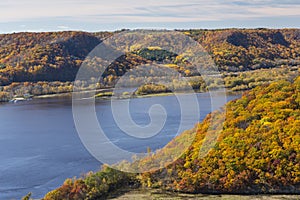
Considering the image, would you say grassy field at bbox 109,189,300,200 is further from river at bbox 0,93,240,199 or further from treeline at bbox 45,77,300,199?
river at bbox 0,93,240,199

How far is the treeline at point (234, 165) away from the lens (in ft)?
45.7

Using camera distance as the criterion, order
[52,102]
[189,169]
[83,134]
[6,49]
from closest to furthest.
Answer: [189,169] → [83,134] → [52,102] → [6,49]

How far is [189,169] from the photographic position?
14.8 m

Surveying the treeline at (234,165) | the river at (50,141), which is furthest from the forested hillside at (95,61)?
the treeline at (234,165)

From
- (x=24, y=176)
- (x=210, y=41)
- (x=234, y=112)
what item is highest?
(x=210, y=41)

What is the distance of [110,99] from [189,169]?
23.9m

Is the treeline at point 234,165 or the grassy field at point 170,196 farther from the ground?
the treeline at point 234,165

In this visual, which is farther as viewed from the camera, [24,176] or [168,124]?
[168,124]

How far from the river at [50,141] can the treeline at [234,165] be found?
2.17 meters

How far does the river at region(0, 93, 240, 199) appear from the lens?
1672 centimetres

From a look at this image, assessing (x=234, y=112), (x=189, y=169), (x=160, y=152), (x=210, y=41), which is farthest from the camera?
(x=210, y=41)

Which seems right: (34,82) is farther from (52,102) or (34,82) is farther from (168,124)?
(168,124)

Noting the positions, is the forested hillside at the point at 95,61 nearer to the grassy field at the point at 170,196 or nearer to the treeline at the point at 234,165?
the treeline at the point at 234,165

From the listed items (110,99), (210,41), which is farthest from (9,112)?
(210,41)
